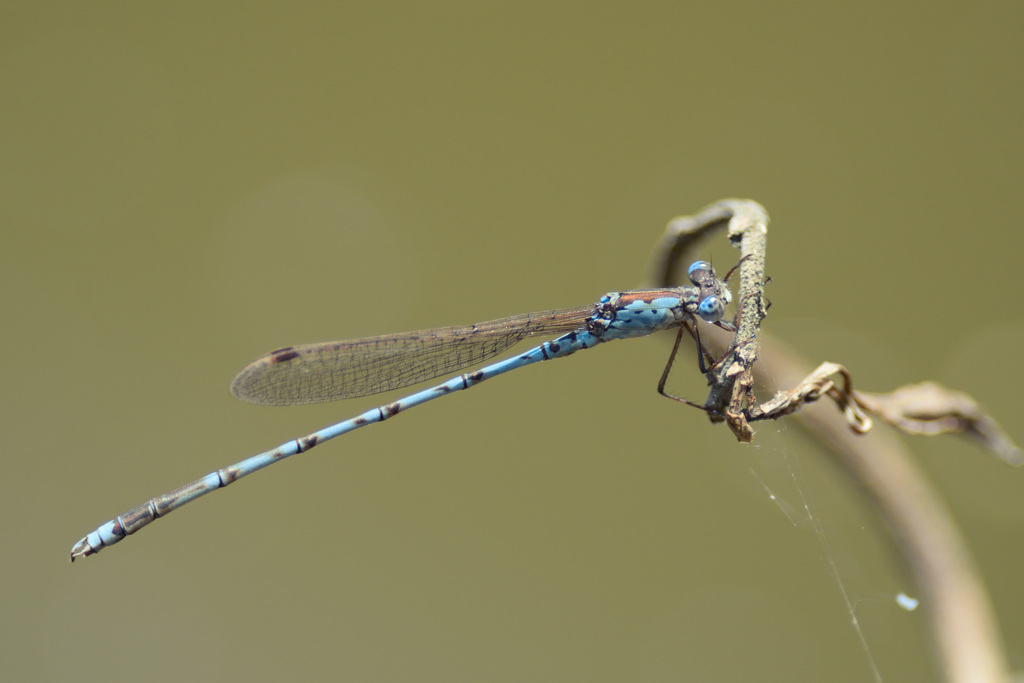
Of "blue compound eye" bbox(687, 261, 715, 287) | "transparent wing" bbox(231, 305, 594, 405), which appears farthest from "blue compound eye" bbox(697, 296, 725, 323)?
"transparent wing" bbox(231, 305, 594, 405)

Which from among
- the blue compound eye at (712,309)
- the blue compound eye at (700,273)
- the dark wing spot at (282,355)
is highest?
the dark wing spot at (282,355)

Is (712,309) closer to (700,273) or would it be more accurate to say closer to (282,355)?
(700,273)

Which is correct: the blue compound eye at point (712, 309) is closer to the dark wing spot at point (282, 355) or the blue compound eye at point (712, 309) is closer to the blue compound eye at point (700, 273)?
the blue compound eye at point (700, 273)

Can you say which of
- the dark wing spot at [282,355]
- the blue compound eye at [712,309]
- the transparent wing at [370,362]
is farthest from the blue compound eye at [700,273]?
the dark wing spot at [282,355]

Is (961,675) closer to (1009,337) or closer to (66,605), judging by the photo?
(1009,337)

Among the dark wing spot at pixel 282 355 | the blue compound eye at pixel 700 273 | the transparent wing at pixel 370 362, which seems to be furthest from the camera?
the dark wing spot at pixel 282 355

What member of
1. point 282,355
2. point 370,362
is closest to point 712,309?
point 370,362
